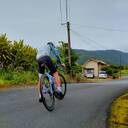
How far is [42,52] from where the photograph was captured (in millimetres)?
10320

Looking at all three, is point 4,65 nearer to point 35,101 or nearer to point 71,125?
point 35,101

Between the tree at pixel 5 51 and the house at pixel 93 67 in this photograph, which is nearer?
the tree at pixel 5 51

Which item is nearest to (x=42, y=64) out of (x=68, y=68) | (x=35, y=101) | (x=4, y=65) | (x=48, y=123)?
(x=35, y=101)

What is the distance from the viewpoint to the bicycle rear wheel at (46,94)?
31.6ft

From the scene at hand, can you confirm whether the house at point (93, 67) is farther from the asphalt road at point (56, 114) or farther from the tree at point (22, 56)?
the asphalt road at point (56, 114)

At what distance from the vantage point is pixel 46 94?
9969mm

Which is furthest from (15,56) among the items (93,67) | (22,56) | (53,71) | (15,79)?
(93,67)

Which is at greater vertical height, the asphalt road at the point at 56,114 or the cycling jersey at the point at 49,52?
the cycling jersey at the point at 49,52

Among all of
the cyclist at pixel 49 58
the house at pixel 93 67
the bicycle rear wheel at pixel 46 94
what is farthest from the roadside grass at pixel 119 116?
the house at pixel 93 67

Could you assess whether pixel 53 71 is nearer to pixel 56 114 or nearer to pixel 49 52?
pixel 49 52

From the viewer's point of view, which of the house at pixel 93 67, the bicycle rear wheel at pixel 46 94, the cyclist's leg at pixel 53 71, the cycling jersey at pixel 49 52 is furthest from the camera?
the house at pixel 93 67

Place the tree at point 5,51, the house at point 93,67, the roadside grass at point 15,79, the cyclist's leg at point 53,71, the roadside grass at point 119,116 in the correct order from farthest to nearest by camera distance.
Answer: the house at point 93,67, the tree at point 5,51, the roadside grass at point 15,79, the cyclist's leg at point 53,71, the roadside grass at point 119,116

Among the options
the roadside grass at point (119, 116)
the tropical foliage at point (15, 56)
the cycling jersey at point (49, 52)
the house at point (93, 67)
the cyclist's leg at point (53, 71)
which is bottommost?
the roadside grass at point (119, 116)

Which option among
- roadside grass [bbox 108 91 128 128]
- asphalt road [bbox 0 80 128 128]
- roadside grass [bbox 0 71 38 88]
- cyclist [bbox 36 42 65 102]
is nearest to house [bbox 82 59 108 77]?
roadside grass [bbox 0 71 38 88]
